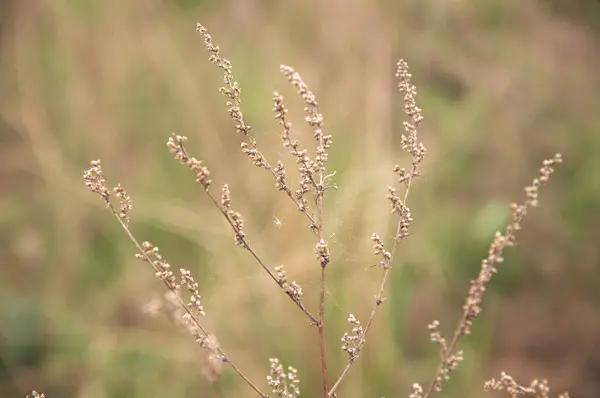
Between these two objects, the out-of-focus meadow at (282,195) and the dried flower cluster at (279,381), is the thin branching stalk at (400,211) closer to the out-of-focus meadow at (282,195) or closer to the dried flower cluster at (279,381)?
the dried flower cluster at (279,381)

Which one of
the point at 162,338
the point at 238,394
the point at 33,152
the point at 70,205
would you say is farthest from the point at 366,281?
the point at 33,152

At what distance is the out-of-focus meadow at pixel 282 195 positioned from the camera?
1.25m

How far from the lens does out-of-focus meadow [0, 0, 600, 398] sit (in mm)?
1247

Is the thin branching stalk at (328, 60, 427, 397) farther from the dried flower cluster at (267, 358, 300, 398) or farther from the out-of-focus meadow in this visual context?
the out-of-focus meadow

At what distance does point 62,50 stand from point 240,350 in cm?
84

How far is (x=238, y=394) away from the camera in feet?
3.90

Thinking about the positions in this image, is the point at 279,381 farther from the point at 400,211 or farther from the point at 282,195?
the point at 282,195

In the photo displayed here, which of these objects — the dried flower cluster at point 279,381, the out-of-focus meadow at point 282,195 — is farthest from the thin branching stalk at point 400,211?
the out-of-focus meadow at point 282,195

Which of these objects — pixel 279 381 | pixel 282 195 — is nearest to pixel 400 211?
pixel 279 381

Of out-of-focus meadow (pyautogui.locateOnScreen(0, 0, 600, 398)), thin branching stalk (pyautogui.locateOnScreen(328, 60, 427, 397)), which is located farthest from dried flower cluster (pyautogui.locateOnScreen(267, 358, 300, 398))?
out-of-focus meadow (pyautogui.locateOnScreen(0, 0, 600, 398))

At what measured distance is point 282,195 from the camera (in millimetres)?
1296

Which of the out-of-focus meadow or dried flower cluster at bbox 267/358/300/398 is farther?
the out-of-focus meadow

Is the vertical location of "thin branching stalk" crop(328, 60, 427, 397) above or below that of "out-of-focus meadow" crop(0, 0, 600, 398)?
below

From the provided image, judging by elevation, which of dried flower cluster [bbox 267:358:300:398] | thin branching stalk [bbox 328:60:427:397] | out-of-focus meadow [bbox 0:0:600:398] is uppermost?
out-of-focus meadow [bbox 0:0:600:398]
